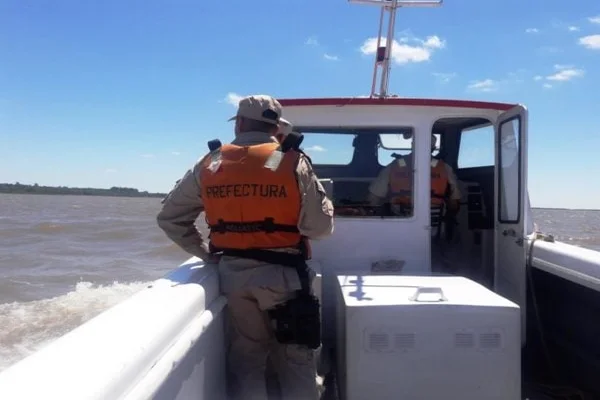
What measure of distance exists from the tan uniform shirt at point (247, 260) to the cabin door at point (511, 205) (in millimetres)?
1927

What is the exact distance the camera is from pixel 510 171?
14.2 feet

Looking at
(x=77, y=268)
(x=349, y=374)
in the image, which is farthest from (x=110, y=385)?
(x=77, y=268)

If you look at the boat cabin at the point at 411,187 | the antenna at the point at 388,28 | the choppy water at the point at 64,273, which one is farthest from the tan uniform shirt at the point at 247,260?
the choppy water at the point at 64,273

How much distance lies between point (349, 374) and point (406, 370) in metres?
0.25

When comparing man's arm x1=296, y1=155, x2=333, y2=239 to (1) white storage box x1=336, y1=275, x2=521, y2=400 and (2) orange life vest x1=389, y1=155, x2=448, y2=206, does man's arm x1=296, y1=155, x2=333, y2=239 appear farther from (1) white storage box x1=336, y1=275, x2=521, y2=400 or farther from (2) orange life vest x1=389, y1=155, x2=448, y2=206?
(2) orange life vest x1=389, y1=155, x2=448, y2=206

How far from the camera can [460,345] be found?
2613mm

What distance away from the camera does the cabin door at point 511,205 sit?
4.06 meters

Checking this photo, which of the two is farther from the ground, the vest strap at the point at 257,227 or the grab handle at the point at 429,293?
the vest strap at the point at 257,227

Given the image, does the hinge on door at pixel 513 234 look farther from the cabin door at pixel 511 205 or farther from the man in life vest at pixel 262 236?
the man in life vest at pixel 262 236

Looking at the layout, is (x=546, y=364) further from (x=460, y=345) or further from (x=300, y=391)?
(x=300, y=391)

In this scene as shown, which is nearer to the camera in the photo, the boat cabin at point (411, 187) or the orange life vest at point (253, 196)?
the orange life vest at point (253, 196)

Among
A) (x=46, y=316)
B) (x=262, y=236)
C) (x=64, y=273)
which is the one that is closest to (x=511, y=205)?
(x=262, y=236)

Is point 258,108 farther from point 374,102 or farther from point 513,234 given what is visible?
point 513,234

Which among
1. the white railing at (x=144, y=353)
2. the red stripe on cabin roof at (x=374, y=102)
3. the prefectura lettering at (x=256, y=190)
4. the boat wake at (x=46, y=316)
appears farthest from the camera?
the boat wake at (x=46, y=316)
